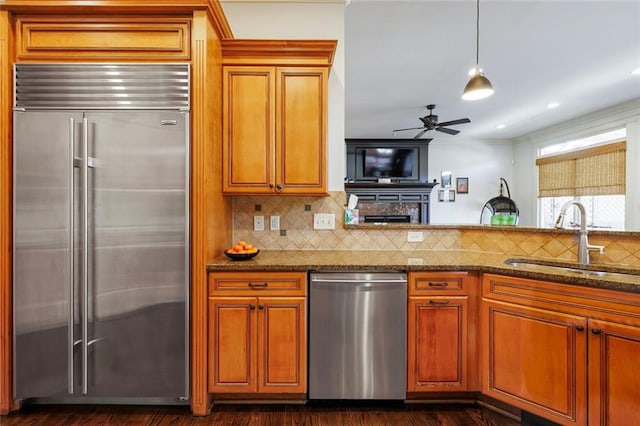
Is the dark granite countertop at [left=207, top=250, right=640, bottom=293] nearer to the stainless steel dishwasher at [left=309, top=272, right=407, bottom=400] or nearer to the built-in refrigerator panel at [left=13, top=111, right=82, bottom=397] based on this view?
the stainless steel dishwasher at [left=309, top=272, right=407, bottom=400]

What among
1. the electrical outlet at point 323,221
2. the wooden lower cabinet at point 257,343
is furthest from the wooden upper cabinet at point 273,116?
the wooden lower cabinet at point 257,343

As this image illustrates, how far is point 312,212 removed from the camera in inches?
101

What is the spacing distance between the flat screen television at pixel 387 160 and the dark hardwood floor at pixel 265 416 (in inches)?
213

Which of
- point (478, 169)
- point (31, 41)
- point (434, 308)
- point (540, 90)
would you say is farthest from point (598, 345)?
point (478, 169)

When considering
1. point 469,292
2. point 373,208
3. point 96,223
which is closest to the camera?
point 96,223

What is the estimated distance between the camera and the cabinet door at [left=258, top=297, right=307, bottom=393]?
1917 millimetres

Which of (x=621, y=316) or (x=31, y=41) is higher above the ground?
(x=31, y=41)

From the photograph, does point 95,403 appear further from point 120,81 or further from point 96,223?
point 120,81

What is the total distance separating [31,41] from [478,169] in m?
7.87

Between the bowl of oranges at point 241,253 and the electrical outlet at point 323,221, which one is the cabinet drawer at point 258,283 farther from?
the electrical outlet at point 323,221

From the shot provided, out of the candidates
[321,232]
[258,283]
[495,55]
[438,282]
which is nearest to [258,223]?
[321,232]

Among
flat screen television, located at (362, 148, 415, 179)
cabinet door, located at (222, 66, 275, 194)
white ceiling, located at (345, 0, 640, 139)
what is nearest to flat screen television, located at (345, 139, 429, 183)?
flat screen television, located at (362, 148, 415, 179)

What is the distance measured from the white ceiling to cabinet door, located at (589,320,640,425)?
253 centimetres

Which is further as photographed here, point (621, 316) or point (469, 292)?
point (469, 292)
